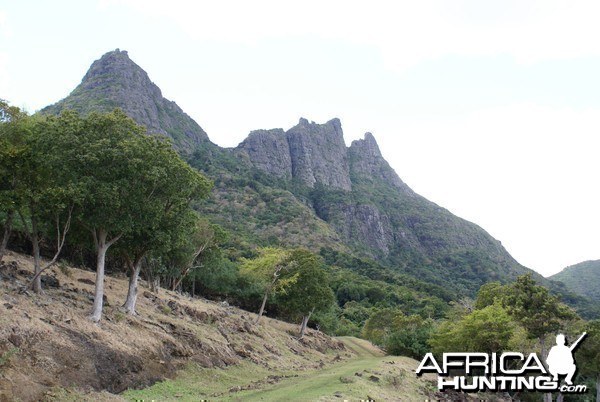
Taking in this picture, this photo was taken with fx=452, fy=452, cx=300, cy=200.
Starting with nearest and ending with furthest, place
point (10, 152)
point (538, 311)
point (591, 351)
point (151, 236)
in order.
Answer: point (10, 152)
point (151, 236)
point (538, 311)
point (591, 351)

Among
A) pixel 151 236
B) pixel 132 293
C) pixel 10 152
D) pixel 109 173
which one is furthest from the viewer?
pixel 132 293

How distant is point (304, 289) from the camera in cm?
5512

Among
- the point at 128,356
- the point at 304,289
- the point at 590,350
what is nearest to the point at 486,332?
the point at 590,350

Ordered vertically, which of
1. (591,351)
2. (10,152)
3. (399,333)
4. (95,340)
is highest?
(10,152)

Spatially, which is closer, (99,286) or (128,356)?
(128,356)

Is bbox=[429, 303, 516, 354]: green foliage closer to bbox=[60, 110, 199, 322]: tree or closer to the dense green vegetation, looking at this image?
the dense green vegetation

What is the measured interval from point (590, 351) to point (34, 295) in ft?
143

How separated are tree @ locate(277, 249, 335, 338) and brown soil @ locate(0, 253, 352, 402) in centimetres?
1576

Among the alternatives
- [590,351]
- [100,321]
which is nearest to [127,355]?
[100,321]

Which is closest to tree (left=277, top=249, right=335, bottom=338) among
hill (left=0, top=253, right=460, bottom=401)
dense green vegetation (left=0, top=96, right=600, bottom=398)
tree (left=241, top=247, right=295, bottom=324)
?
dense green vegetation (left=0, top=96, right=600, bottom=398)

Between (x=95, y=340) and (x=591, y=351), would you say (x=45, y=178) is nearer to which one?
(x=95, y=340)

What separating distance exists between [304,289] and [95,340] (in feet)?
121

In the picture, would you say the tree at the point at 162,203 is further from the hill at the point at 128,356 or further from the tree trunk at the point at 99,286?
the hill at the point at 128,356

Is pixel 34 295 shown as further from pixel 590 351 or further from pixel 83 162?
pixel 590 351
